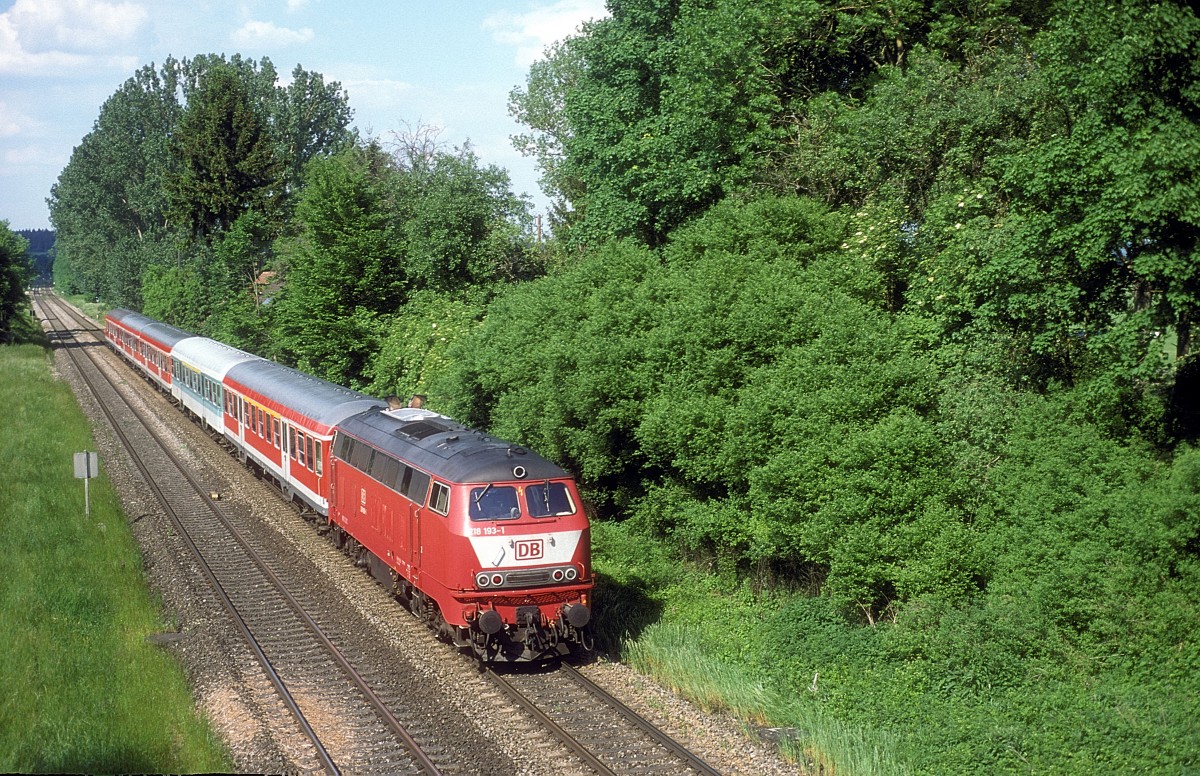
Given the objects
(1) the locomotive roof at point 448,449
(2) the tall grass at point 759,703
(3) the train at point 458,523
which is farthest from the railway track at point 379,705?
(1) the locomotive roof at point 448,449

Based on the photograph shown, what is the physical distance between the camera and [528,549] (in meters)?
15.5

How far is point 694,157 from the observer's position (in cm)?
2781

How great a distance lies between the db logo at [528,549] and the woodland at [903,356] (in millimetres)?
3799

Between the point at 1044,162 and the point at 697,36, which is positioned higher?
the point at 697,36

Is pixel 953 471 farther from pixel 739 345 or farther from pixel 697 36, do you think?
pixel 697 36

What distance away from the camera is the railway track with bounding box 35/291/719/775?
12789 millimetres

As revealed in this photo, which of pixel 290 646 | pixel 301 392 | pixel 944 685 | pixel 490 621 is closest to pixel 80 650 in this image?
pixel 290 646

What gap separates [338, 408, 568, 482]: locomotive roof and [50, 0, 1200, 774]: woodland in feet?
12.4

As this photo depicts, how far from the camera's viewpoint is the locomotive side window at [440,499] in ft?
52.0

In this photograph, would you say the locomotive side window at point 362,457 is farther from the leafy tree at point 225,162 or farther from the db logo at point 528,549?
the leafy tree at point 225,162

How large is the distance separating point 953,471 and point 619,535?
8557 millimetres

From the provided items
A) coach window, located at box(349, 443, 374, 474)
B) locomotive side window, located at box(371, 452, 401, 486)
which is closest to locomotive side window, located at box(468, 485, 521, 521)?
locomotive side window, located at box(371, 452, 401, 486)

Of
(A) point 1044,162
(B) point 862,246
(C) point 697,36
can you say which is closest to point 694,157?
(C) point 697,36

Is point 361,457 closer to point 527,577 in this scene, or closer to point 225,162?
point 527,577
